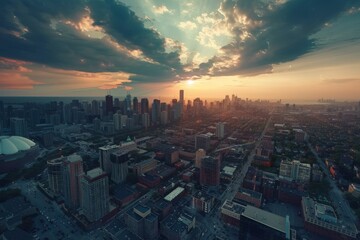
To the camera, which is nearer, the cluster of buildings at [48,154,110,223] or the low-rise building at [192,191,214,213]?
the cluster of buildings at [48,154,110,223]

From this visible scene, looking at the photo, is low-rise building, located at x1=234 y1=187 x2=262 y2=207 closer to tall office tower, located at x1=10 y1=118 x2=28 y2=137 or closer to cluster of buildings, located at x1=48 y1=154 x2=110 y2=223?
cluster of buildings, located at x1=48 y1=154 x2=110 y2=223

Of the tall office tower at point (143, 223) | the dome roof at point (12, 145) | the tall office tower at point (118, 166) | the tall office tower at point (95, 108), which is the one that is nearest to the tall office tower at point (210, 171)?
the tall office tower at point (143, 223)

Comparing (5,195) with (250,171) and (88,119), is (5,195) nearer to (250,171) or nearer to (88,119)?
(250,171)

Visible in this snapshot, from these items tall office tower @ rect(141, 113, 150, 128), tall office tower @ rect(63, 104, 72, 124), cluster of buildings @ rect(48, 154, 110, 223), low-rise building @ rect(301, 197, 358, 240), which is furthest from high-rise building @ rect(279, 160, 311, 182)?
tall office tower @ rect(63, 104, 72, 124)

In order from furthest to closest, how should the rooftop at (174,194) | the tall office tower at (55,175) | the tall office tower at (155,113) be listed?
the tall office tower at (155,113), the tall office tower at (55,175), the rooftop at (174,194)

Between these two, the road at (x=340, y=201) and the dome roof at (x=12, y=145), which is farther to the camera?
the dome roof at (x=12, y=145)

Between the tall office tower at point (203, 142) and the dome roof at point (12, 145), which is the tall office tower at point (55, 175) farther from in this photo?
the tall office tower at point (203, 142)

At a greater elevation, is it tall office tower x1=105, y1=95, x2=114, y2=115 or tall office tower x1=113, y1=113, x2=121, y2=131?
tall office tower x1=105, y1=95, x2=114, y2=115
